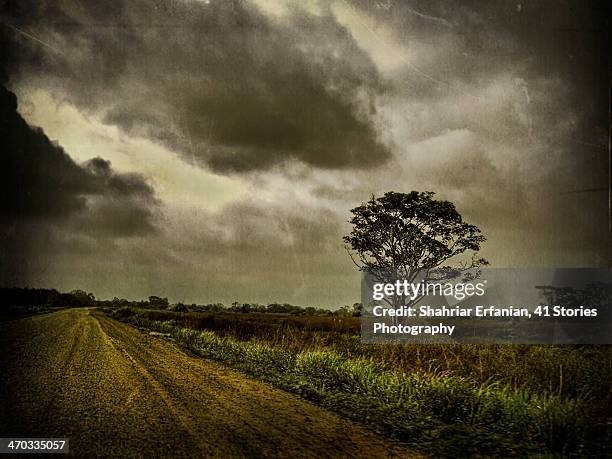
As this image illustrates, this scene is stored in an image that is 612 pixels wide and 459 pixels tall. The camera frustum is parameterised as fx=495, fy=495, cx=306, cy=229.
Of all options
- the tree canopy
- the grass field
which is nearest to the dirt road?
the grass field

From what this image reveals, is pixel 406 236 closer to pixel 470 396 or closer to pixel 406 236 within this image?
pixel 406 236

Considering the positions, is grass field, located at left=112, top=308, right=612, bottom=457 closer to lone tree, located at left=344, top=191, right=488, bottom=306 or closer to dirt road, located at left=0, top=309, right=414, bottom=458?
dirt road, located at left=0, top=309, right=414, bottom=458

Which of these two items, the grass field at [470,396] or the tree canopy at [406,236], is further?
the tree canopy at [406,236]

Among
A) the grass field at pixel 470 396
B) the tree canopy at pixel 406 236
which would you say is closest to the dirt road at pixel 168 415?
the grass field at pixel 470 396

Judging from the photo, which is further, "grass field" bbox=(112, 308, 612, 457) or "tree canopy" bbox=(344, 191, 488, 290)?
"tree canopy" bbox=(344, 191, 488, 290)

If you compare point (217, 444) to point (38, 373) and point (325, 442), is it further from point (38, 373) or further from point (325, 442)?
point (38, 373)

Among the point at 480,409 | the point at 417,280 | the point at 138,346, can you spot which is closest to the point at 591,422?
the point at 480,409

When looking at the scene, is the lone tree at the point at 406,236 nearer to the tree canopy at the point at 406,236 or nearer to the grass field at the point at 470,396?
the tree canopy at the point at 406,236

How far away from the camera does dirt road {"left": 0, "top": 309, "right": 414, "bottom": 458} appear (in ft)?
14.8

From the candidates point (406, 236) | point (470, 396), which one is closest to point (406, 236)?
point (406, 236)

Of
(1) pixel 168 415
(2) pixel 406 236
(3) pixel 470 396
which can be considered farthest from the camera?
(2) pixel 406 236

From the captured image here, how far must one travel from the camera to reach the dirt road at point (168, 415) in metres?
4.50

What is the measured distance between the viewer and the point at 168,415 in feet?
17.9

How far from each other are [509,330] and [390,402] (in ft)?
41.3
